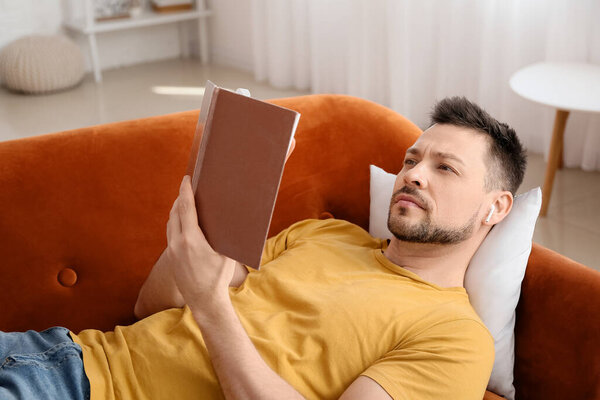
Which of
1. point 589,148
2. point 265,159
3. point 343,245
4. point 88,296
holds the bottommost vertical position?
point 589,148

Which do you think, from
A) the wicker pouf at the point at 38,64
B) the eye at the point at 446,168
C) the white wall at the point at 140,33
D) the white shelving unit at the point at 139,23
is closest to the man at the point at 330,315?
the eye at the point at 446,168

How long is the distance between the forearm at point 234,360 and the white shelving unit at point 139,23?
3.86 metres

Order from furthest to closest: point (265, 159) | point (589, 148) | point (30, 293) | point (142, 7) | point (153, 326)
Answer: point (142, 7)
point (589, 148)
point (30, 293)
point (153, 326)
point (265, 159)

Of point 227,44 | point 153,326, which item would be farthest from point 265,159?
point 227,44

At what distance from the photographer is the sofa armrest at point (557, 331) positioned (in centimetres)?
122

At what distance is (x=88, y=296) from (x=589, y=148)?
7.91 ft

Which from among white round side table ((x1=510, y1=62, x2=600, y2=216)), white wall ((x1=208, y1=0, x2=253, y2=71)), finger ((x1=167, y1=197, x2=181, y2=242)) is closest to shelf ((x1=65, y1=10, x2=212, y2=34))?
white wall ((x1=208, y1=0, x2=253, y2=71))

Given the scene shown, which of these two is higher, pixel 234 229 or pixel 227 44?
pixel 234 229

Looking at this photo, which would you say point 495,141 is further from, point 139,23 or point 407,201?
point 139,23

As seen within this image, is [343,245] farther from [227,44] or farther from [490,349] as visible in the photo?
[227,44]

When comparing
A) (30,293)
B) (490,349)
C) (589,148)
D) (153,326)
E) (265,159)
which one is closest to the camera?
(265,159)

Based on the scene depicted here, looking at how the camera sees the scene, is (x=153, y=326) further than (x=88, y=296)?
No

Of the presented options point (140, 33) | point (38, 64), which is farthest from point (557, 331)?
point (140, 33)

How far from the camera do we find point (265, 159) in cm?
101
